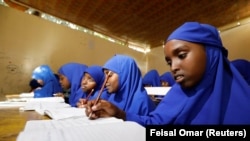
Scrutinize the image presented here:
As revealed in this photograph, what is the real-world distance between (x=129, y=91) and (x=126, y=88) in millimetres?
27

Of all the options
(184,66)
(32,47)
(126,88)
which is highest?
(32,47)

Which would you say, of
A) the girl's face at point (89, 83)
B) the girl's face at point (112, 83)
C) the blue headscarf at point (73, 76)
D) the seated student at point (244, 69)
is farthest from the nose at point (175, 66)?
the blue headscarf at point (73, 76)

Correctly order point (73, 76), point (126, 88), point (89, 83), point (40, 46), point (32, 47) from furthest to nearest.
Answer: point (40, 46)
point (32, 47)
point (73, 76)
point (89, 83)
point (126, 88)

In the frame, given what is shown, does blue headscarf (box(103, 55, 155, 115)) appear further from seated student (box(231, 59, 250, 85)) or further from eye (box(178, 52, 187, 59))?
seated student (box(231, 59, 250, 85))

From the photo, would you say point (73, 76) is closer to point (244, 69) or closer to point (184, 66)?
point (244, 69)

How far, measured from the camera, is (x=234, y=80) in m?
0.90

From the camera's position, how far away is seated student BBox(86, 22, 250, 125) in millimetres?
851

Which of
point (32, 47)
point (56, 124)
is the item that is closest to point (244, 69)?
point (56, 124)

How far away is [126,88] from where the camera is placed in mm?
1524

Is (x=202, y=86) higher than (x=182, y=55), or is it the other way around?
(x=182, y=55)

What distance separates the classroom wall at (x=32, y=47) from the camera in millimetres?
3010

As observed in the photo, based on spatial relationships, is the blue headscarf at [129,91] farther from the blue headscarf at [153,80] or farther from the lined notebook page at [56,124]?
the blue headscarf at [153,80]

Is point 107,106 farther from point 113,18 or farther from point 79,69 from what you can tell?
point 113,18

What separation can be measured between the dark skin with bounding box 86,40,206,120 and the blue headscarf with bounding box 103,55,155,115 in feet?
1.58
